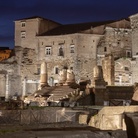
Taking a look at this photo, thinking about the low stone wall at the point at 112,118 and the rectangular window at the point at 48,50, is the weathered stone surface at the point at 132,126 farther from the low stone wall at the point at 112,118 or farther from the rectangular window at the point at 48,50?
the rectangular window at the point at 48,50

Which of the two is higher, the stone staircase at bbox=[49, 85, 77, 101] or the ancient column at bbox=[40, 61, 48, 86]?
the ancient column at bbox=[40, 61, 48, 86]

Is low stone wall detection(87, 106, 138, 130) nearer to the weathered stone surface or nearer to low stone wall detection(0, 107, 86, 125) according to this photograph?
the weathered stone surface

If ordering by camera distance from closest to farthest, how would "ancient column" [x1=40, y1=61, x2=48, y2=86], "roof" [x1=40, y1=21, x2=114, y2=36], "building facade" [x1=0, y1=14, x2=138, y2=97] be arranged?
"ancient column" [x1=40, y1=61, x2=48, y2=86], "building facade" [x1=0, y1=14, x2=138, y2=97], "roof" [x1=40, y1=21, x2=114, y2=36]

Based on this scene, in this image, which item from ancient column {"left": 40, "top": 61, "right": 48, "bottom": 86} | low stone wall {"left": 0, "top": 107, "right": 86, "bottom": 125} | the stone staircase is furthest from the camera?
ancient column {"left": 40, "top": 61, "right": 48, "bottom": 86}

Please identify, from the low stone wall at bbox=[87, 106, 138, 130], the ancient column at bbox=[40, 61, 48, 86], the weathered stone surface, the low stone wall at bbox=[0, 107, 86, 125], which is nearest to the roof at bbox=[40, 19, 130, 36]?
the ancient column at bbox=[40, 61, 48, 86]

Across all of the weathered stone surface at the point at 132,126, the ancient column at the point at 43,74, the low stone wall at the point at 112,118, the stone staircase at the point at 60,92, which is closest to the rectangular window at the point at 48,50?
the ancient column at the point at 43,74

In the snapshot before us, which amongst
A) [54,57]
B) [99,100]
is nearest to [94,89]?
[99,100]

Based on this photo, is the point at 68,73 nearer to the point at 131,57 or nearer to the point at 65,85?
the point at 65,85

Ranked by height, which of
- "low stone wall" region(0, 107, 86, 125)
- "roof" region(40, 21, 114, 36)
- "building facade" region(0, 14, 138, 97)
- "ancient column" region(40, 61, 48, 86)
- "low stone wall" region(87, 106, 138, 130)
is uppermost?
"roof" region(40, 21, 114, 36)

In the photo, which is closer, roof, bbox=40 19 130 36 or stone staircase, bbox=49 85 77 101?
stone staircase, bbox=49 85 77 101

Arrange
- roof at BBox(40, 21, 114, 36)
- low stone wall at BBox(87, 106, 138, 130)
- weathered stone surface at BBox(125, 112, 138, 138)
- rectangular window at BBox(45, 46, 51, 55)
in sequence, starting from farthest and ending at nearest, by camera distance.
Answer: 1. rectangular window at BBox(45, 46, 51, 55)
2. roof at BBox(40, 21, 114, 36)
3. low stone wall at BBox(87, 106, 138, 130)
4. weathered stone surface at BBox(125, 112, 138, 138)

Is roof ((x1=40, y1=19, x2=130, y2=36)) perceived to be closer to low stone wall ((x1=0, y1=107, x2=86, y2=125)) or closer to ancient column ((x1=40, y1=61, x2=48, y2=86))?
ancient column ((x1=40, y1=61, x2=48, y2=86))

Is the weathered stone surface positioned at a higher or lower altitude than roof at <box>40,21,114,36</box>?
lower

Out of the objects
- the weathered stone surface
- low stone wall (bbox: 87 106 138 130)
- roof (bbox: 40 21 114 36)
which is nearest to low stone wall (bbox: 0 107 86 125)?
low stone wall (bbox: 87 106 138 130)
